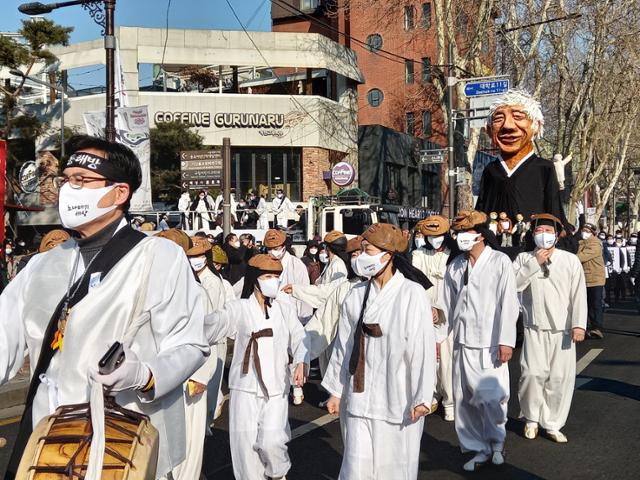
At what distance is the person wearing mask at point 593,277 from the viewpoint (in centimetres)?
1545

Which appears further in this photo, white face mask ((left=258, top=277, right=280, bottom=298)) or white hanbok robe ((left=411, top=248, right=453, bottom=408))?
white hanbok robe ((left=411, top=248, right=453, bottom=408))

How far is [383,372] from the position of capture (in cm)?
559

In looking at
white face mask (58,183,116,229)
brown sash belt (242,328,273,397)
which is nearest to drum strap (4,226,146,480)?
white face mask (58,183,116,229)

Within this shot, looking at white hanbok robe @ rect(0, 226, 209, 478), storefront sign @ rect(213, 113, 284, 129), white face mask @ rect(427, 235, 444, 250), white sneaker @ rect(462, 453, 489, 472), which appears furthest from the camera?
storefront sign @ rect(213, 113, 284, 129)

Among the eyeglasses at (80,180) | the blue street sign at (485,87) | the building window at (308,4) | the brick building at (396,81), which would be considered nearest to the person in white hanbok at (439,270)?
the eyeglasses at (80,180)

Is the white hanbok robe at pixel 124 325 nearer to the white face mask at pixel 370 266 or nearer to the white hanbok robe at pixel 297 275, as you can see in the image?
the white face mask at pixel 370 266

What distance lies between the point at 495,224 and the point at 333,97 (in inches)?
1267

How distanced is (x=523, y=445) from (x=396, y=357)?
9.13 ft

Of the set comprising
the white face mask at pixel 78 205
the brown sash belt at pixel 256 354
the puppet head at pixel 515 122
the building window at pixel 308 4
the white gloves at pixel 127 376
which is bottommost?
the brown sash belt at pixel 256 354

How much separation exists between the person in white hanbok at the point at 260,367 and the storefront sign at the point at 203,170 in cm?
1177

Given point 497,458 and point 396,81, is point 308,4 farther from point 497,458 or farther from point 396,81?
point 497,458

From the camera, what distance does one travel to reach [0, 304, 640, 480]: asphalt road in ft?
22.6

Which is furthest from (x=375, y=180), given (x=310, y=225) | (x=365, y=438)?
(x=365, y=438)

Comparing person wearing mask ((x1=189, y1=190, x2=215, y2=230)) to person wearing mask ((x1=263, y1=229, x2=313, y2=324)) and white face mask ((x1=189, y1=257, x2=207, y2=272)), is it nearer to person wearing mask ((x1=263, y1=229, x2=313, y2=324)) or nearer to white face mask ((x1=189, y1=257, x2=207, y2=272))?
person wearing mask ((x1=263, y1=229, x2=313, y2=324))
